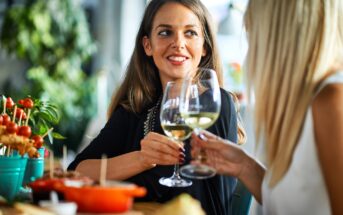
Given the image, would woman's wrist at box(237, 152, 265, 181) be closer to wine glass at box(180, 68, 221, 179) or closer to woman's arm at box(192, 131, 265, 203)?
woman's arm at box(192, 131, 265, 203)

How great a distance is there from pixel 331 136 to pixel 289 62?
0.23 metres

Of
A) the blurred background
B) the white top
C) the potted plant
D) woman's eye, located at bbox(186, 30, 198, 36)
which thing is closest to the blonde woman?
the white top

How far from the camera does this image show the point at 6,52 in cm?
724

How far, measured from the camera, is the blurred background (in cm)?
700

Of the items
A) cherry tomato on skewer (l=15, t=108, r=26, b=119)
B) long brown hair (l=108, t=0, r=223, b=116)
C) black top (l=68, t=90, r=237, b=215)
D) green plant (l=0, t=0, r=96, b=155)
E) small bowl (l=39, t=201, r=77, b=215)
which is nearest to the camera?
small bowl (l=39, t=201, r=77, b=215)

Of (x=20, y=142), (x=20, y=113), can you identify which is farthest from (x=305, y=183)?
(x=20, y=113)

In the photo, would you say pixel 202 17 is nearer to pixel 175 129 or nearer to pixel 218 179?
pixel 218 179

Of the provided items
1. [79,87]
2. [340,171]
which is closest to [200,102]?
[340,171]

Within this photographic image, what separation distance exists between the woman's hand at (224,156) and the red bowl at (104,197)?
376 millimetres

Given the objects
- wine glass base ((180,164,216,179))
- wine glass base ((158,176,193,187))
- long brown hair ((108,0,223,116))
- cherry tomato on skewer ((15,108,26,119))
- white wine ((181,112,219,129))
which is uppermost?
long brown hair ((108,0,223,116))

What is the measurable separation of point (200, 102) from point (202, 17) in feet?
2.96

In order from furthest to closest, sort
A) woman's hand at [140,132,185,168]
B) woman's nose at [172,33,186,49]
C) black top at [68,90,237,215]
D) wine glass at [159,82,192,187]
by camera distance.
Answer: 1. woman's nose at [172,33,186,49]
2. black top at [68,90,237,215]
3. woman's hand at [140,132,185,168]
4. wine glass at [159,82,192,187]

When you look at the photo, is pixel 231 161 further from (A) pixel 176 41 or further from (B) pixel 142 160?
(A) pixel 176 41

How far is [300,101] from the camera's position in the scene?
1.42 metres
